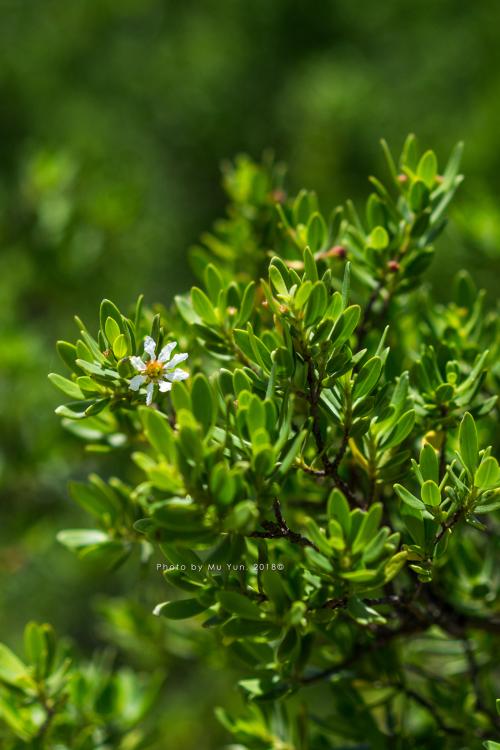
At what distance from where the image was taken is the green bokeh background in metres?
1.73

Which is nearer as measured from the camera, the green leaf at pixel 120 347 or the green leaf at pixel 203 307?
the green leaf at pixel 120 347

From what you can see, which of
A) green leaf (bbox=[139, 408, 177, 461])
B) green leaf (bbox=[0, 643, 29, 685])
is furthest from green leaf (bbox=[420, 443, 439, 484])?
green leaf (bbox=[0, 643, 29, 685])

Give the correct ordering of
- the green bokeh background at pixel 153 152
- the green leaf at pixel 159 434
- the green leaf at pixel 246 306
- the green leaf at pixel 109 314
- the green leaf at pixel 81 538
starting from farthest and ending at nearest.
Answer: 1. the green bokeh background at pixel 153 152
2. the green leaf at pixel 81 538
3. the green leaf at pixel 246 306
4. the green leaf at pixel 109 314
5. the green leaf at pixel 159 434

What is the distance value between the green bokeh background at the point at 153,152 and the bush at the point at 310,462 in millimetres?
293

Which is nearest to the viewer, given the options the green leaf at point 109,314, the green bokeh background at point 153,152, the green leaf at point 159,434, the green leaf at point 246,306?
the green leaf at point 159,434

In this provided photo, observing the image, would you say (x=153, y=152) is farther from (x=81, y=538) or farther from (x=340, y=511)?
(x=340, y=511)

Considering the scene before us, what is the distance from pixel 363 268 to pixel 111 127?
243cm

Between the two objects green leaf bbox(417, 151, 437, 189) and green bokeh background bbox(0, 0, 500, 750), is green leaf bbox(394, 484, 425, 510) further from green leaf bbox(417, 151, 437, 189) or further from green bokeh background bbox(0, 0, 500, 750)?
green bokeh background bbox(0, 0, 500, 750)

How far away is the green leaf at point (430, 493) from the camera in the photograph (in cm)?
68

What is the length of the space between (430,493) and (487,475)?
57 millimetres

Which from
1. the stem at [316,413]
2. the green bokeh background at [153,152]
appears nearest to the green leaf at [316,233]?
the stem at [316,413]

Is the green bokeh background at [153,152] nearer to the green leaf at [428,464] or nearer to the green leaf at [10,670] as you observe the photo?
the green leaf at [10,670]

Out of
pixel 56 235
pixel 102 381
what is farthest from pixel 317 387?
pixel 56 235

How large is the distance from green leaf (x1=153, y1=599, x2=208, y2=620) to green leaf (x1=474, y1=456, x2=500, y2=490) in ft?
0.89
